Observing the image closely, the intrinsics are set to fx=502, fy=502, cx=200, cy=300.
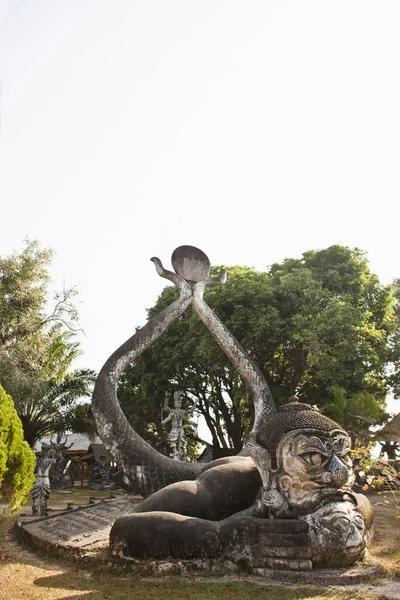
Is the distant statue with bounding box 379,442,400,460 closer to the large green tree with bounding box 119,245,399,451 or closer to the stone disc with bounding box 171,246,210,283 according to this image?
the large green tree with bounding box 119,245,399,451

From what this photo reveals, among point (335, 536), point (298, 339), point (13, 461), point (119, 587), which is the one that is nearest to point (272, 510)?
point (335, 536)

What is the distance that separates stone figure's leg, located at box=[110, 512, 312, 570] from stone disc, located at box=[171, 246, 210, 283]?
22.2ft

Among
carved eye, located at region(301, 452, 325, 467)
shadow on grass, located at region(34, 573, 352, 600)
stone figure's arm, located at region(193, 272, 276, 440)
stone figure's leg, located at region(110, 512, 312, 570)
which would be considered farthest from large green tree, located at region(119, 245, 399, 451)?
shadow on grass, located at region(34, 573, 352, 600)

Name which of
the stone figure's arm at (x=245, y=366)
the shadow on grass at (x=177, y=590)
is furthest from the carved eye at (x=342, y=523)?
the stone figure's arm at (x=245, y=366)

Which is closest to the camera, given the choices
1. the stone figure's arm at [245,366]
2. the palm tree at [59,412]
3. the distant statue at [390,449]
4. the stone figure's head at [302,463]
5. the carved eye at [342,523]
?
the carved eye at [342,523]

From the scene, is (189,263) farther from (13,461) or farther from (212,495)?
(13,461)

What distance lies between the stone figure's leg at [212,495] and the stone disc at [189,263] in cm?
556

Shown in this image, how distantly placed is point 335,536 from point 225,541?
129cm

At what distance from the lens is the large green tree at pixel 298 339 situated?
15.5 m

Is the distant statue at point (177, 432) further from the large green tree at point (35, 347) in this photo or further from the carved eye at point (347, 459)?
the carved eye at point (347, 459)

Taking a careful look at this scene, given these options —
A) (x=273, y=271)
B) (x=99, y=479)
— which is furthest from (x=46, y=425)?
(x=273, y=271)

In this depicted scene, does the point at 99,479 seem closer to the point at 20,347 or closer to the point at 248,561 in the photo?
the point at 20,347

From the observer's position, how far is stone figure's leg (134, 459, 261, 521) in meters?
6.76

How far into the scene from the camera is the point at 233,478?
723 centimetres
